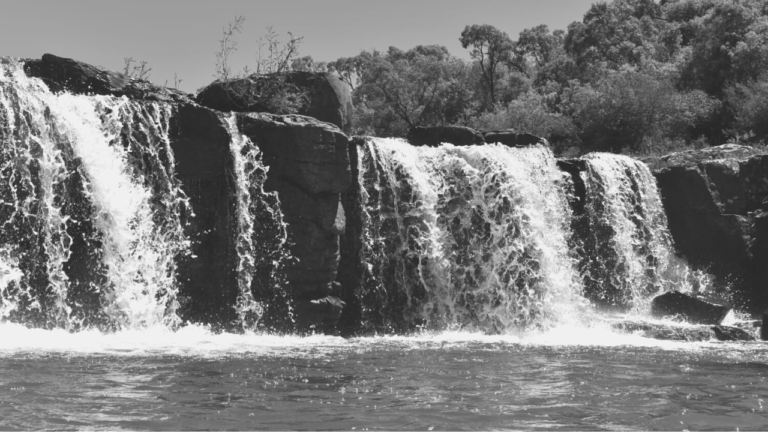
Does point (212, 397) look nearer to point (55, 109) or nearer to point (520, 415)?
point (520, 415)

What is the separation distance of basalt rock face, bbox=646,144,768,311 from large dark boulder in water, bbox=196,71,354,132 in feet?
31.9

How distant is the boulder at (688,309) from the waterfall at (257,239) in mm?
9262

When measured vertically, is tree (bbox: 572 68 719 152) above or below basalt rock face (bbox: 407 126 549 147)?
above

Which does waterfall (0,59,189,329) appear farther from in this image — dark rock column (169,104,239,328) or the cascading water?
the cascading water

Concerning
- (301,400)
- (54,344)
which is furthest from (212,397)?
(54,344)

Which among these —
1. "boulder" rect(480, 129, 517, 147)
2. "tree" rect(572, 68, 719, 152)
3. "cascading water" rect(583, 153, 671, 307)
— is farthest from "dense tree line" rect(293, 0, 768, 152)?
"cascading water" rect(583, 153, 671, 307)

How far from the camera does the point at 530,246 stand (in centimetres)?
1750

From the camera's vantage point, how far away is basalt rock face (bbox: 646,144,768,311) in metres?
20.0

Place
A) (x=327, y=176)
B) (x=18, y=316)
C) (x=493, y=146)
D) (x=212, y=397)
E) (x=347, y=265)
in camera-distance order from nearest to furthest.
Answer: (x=212, y=397) < (x=18, y=316) < (x=327, y=176) < (x=347, y=265) < (x=493, y=146)

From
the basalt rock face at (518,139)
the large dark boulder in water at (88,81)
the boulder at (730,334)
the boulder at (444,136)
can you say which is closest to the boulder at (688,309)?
the boulder at (730,334)

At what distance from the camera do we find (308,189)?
15.5 m

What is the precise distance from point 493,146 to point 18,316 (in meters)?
11.0

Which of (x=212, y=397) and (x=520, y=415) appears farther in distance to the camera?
(x=212, y=397)

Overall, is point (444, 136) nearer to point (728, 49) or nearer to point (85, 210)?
point (85, 210)
